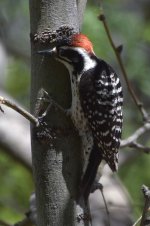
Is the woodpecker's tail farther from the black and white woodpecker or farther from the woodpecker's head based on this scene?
the woodpecker's head

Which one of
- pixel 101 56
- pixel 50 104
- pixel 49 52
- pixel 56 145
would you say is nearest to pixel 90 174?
pixel 56 145

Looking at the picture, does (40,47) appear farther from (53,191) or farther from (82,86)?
(53,191)

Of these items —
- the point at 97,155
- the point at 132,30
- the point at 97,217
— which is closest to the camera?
the point at 97,155

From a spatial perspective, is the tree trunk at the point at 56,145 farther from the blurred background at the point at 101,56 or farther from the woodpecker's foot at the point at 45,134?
the blurred background at the point at 101,56

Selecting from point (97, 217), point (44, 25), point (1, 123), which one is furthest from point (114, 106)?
point (1, 123)

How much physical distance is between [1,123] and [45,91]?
2.05 m

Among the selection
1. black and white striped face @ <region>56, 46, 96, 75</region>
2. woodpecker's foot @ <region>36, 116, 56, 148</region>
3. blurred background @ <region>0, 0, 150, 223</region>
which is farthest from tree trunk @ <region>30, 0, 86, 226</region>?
blurred background @ <region>0, 0, 150, 223</region>

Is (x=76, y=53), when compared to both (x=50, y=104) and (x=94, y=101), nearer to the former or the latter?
(x=94, y=101)

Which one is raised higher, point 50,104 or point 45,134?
point 50,104

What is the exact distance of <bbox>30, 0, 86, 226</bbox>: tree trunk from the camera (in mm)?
2820

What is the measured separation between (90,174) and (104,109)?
0.42 meters

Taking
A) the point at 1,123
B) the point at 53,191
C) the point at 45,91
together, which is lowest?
the point at 53,191

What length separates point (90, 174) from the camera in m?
3.01

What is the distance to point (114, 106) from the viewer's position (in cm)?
329
